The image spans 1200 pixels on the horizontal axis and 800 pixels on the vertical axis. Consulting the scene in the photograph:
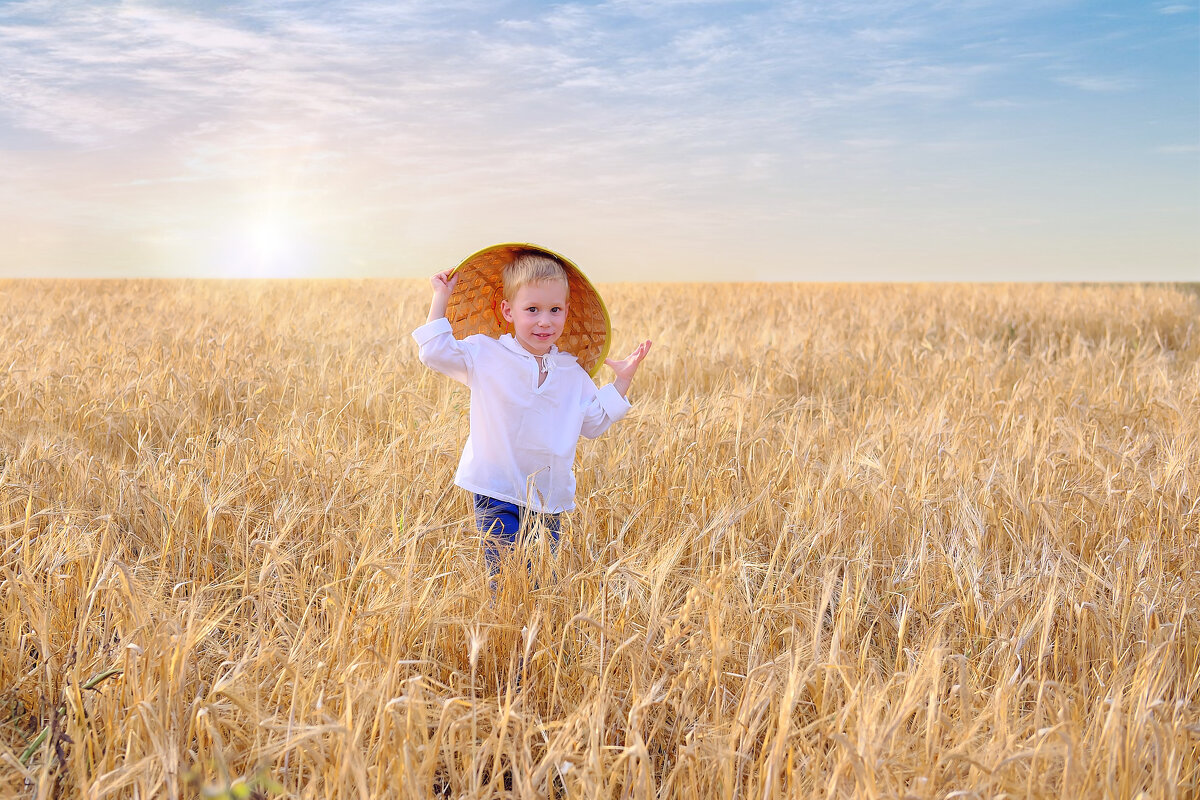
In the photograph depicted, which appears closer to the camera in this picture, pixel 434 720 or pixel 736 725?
pixel 736 725

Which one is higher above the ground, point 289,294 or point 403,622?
point 289,294

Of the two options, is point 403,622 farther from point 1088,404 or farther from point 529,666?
point 1088,404

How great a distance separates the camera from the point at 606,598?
1952 mm

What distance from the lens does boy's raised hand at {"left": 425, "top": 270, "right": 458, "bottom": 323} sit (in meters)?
2.41

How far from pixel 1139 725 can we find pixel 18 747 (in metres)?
2.11

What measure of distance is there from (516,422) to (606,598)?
75 centimetres

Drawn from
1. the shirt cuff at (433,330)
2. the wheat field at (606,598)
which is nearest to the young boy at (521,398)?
the shirt cuff at (433,330)

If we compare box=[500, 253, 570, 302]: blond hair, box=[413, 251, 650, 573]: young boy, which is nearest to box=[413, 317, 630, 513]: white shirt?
box=[413, 251, 650, 573]: young boy

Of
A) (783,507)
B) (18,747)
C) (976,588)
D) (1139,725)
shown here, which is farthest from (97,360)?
(1139,725)

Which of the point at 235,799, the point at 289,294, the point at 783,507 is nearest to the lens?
the point at 235,799

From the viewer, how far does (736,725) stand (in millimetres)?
1442

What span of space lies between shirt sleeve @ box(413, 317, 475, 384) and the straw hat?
0.34 meters

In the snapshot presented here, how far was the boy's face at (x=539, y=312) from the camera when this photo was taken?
2418 mm

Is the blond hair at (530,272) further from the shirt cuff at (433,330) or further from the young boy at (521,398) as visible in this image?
the shirt cuff at (433,330)
